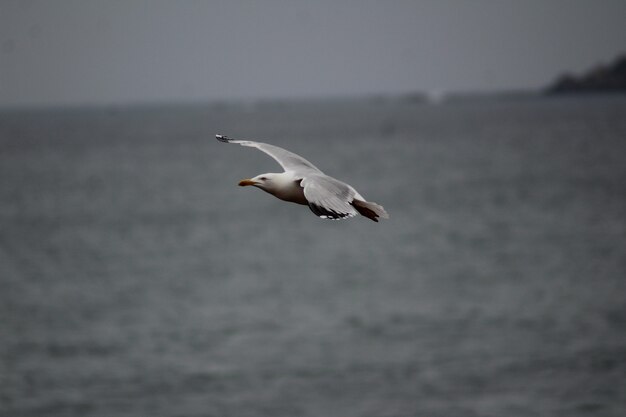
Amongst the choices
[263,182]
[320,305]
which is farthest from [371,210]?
[320,305]

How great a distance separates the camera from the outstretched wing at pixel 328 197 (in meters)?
7.23

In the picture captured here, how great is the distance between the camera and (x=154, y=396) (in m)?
32.0

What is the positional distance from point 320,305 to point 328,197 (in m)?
36.7

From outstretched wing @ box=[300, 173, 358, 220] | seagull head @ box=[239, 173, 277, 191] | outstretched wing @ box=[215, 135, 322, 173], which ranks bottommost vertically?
outstretched wing @ box=[300, 173, 358, 220]

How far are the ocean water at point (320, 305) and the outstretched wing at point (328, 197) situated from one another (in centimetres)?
2302

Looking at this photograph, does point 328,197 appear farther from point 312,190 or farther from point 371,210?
point 371,210

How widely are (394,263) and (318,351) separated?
18169 millimetres

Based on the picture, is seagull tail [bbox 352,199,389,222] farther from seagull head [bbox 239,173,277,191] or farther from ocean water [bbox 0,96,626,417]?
ocean water [bbox 0,96,626,417]

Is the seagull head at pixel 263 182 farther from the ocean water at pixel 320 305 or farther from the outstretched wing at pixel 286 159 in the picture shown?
the ocean water at pixel 320 305

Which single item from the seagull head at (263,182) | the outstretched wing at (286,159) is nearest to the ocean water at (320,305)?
the outstretched wing at (286,159)

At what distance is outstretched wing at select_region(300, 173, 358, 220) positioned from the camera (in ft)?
23.7

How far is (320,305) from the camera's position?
43.9 m

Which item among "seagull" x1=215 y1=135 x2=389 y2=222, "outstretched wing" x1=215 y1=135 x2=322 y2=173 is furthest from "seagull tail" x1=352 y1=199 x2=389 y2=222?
"outstretched wing" x1=215 y1=135 x2=322 y2=173

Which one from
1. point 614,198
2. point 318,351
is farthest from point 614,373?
point 614,198
